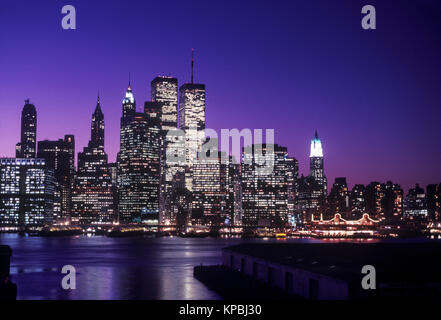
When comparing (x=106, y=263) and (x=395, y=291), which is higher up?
(x=395, y=291)

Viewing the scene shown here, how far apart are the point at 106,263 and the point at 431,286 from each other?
73.9m

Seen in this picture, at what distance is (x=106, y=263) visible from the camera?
100m

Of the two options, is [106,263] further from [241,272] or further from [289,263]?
[289,263]

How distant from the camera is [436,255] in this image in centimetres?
5247

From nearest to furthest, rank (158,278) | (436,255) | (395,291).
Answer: (395,291) < (436,255) < (158,278)

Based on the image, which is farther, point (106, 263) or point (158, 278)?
point (106, 263)
